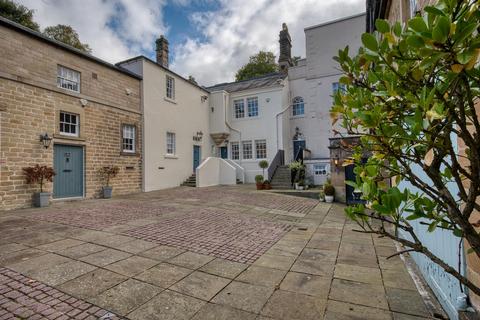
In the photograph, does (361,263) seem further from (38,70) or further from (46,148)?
(38,70)

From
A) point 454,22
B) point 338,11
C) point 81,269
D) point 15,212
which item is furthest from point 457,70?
point 338,11

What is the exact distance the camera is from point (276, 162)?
A: 15.6 m

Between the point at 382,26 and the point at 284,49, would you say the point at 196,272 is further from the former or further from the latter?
the point at 284,49

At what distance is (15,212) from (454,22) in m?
10.3

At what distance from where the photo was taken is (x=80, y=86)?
410 inches

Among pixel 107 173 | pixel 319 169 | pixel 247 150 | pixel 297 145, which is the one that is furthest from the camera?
pixel 297 145

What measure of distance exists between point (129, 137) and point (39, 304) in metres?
10.9

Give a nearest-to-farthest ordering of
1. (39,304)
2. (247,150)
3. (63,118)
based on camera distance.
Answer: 1. (39,304)
2. (63,118)
3. (247,150)

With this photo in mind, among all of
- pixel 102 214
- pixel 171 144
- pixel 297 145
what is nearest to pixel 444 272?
pixel 102 214

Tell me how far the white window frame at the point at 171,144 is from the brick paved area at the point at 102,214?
6537 mm

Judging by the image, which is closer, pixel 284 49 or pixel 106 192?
pixel 106 192

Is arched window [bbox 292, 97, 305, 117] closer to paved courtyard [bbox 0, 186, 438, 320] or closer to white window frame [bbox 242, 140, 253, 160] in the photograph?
white window frame [bbox 242, 140, 253, 160]

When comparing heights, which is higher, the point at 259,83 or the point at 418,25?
the point at 259,83

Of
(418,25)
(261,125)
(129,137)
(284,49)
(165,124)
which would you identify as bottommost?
(418,25)
